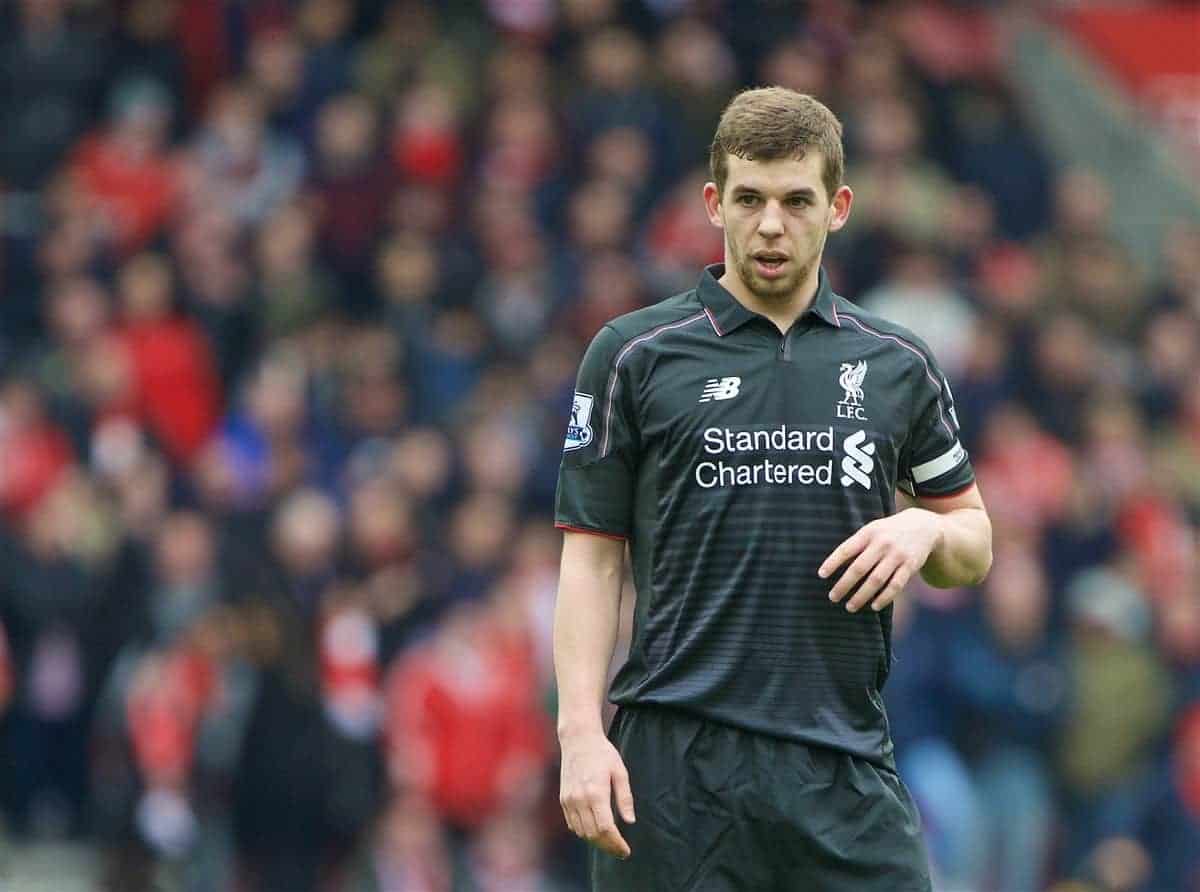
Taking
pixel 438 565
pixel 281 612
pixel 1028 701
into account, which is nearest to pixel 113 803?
pixel 281 612

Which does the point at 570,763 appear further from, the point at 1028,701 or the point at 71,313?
the point at 71,313

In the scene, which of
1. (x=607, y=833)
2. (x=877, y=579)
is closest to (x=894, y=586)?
(x=877, y=579)

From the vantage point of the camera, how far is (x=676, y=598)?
4594mm

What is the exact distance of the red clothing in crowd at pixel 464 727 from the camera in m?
10.2

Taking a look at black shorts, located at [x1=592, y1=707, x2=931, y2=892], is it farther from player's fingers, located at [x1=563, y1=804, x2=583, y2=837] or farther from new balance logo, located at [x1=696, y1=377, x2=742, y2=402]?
new balance logo, located at [x1=696, y1=377, x2=742, y2=402]

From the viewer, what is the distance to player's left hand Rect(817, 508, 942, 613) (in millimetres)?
4398

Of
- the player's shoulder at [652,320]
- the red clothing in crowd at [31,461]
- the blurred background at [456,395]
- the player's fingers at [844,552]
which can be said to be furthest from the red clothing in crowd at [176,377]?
the player's fingers at [844,552]

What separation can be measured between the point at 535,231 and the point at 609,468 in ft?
28.0

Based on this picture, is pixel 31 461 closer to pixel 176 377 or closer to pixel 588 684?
pixel 176 377

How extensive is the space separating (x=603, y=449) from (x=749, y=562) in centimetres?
36

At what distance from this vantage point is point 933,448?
15.6ft

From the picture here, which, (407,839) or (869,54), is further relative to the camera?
(869,54)

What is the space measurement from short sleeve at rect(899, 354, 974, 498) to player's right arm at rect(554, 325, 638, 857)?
565mm

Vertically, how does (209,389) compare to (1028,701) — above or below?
above
